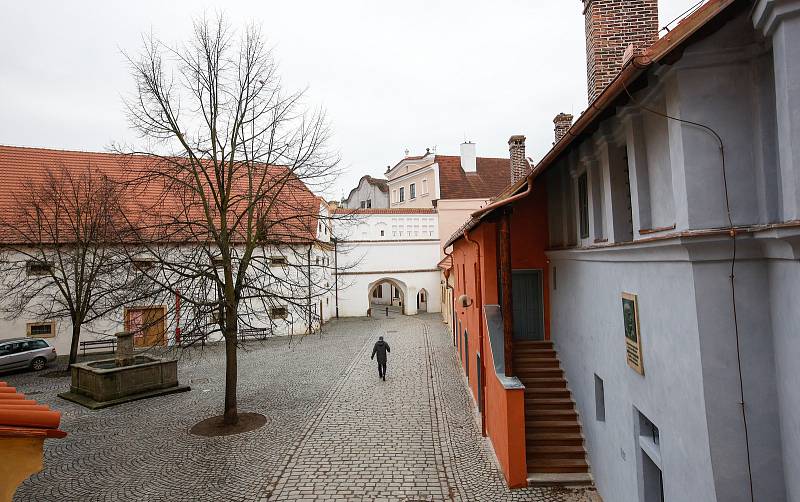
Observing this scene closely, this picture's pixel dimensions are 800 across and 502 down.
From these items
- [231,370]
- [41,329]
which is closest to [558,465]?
[231,370]

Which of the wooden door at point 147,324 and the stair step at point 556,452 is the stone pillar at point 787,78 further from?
the wooden door at point 147,324

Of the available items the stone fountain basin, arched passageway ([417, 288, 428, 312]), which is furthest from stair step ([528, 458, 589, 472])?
arched passageway ([417, 288, 428, 312])

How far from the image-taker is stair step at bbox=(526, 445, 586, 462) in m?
8.73

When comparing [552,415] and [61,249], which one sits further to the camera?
[61,249]

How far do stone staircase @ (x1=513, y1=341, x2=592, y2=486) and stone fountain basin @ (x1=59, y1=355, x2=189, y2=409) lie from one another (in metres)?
11.1

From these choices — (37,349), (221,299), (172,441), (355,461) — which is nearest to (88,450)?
(172,441)

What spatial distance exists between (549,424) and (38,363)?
20.3m

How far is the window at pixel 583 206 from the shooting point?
8469 millimetres

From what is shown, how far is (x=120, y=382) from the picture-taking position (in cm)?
1430

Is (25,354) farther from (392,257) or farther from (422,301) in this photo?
(422,301)

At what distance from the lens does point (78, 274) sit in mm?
17953

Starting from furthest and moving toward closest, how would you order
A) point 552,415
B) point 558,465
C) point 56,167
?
point 56,167 → point 552,415 → point 558,465

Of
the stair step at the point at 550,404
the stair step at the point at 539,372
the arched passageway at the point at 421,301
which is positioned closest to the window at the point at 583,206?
the stair step at the point at 539,372

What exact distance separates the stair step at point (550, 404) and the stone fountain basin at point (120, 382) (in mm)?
11189
